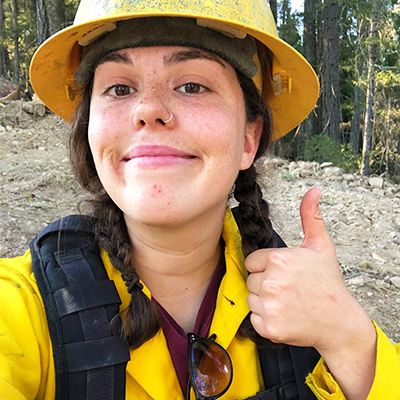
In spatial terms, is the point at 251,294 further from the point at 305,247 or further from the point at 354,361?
the point at 354,361

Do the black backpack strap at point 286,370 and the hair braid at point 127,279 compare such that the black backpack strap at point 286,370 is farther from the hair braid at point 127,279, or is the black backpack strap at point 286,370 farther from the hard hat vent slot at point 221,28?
the hard hat vent slot at point 221,28

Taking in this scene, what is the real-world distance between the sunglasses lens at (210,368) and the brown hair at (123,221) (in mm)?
156

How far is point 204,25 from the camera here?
170cm

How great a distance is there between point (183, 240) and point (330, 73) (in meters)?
14.1

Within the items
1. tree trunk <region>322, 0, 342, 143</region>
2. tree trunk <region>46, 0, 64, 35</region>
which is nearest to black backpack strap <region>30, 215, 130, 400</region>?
tree trunk <region>46, 0, 64, 35</region>

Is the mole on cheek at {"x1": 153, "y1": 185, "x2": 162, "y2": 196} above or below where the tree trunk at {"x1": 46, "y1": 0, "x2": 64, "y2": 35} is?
below

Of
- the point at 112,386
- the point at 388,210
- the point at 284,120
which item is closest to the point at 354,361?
the point at 112,386

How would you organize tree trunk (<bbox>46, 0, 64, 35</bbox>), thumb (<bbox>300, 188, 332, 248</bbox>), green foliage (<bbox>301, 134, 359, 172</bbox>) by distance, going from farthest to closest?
green foliage (<bbox>301, 134, 359, 172</bbox>), tree trunk (<bbox>46, 0, 64, 35</bbox>), thumb (<bbox>300, 188, 332, 248</bbox>)

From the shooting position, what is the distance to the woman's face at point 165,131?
1562 millimetres

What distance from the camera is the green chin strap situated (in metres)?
1.64

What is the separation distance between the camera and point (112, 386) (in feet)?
4.79

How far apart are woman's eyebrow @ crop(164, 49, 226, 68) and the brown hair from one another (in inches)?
8.7

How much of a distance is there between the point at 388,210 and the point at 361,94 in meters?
14.5

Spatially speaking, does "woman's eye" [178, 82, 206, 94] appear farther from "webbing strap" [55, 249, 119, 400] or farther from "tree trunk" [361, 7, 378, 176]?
"tree trunk" [361, 7, 378, 176]
